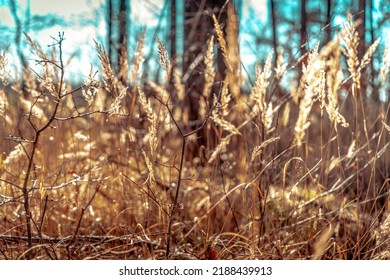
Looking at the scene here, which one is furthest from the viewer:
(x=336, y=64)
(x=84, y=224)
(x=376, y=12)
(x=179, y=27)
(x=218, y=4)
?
(x=179, y=27)

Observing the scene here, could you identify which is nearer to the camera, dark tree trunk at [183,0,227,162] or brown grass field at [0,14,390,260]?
brown grass field at [0,14,390,260]

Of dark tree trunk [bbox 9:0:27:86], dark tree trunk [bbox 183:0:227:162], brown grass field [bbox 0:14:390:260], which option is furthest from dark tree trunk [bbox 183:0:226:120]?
brown grass field [bbox 0:14:390:260]

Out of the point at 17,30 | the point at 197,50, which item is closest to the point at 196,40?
the point at 197,50

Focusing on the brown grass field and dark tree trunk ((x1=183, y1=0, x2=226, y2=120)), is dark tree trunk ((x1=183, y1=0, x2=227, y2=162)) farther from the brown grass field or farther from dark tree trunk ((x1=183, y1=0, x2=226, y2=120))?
the brown grass field

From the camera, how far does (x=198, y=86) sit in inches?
124

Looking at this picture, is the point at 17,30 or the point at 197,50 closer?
the point at 17,30

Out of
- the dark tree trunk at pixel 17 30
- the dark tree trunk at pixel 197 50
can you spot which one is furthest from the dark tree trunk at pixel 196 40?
the dark tree trunk at pixel 17 30

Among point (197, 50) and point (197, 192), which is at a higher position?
point (197, 50)

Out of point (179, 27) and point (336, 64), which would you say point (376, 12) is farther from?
point (179, 27)

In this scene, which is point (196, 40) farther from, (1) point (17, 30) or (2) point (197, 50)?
(1) point (17, 30)

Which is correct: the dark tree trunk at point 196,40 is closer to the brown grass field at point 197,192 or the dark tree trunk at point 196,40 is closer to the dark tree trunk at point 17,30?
the dark tree trunk at point 17,30

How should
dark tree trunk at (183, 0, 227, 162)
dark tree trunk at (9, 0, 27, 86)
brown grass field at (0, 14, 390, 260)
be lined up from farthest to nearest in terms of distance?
dark tree trunk at (183, 0, 227, 162), dark tree trunk at (9, 0, 27, 86), brown grass field at (0, 14, 390, 260)

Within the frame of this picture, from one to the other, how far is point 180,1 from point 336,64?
165cm
